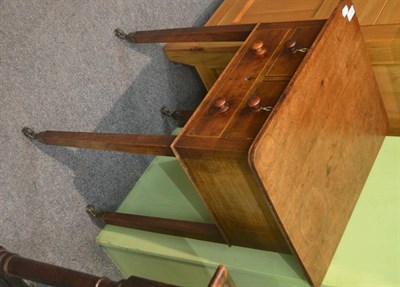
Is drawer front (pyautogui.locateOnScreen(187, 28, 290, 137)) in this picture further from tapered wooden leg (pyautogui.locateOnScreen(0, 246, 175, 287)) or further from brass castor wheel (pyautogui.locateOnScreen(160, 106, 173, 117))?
brass castor wheel (pyautogui.locateOnScreen(160, 106, 173, 117))

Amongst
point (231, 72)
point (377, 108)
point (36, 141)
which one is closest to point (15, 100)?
point (36, 141)

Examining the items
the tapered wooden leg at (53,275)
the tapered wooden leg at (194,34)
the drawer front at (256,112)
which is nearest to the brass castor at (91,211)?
the tapered wooden leg at (53,275)

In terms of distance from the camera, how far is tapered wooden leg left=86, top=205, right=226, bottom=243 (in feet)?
4.14

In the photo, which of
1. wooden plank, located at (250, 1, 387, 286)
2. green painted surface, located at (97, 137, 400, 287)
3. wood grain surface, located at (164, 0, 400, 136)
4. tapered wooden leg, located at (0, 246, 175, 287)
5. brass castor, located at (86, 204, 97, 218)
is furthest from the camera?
brass castor, located at (86, 204, 97, 218)

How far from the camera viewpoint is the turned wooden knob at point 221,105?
1074mm

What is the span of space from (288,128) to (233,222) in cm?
29

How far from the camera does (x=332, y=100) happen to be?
114cm

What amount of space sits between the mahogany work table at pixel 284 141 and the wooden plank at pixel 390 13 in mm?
134

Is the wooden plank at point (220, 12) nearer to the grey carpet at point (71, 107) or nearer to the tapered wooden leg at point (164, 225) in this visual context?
the grey carpet at point (71, 107)

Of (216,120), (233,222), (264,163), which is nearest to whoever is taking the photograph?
(264,163)

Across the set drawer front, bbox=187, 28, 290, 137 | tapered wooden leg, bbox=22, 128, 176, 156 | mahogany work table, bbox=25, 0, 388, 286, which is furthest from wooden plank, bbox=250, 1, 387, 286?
tapered wooden leg, bbox=22, 128, 176, 156

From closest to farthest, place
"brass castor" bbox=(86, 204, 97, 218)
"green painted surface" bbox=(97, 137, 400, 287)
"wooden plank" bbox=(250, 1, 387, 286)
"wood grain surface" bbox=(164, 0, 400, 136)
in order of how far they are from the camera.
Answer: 1. "wooden plank" bbox=(250, 1, 387, 286)
2. "green painted surface" bbox=(97, 137, 400, 287)
3. "wood grain surface" bbox=(164, 0, 400, 136)
4. "brass castor" bbox=(86, 204, 97, 218)

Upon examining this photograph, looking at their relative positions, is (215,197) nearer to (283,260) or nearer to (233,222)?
(233,222)

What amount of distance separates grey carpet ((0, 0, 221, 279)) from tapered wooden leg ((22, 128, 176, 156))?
111 millimetres
